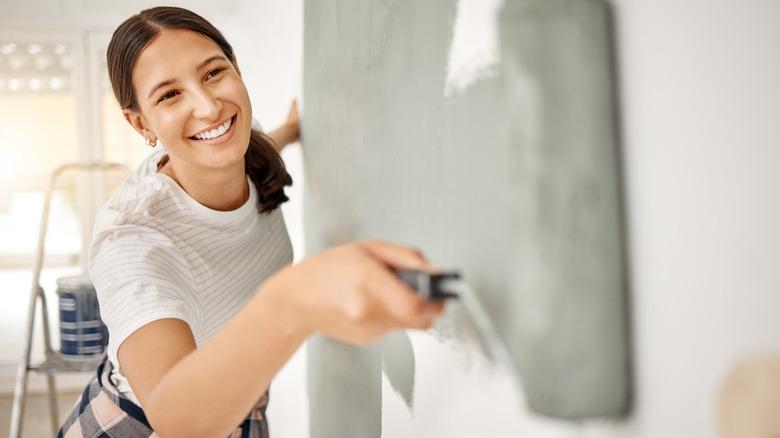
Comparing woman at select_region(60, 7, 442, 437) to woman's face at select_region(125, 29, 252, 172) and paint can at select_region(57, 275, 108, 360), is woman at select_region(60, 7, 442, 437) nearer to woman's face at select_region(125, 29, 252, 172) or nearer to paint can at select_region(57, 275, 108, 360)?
woman's face at select_region(125, 29, 252, 172)

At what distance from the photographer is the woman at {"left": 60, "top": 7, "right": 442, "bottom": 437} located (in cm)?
45

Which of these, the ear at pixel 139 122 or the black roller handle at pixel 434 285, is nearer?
the black roller handle at pixel 434 285

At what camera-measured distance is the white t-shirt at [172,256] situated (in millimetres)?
804

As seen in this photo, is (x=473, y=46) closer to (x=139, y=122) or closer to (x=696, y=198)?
(x=696, y=198)

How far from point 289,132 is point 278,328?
3.55ft

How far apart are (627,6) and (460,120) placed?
0.67ft

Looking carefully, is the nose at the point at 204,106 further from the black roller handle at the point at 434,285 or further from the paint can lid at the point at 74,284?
the paint can lid at the point at 74,284

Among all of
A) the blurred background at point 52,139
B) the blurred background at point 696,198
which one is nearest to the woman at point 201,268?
the blurred background at point 696,198

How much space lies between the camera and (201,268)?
1107 millimetres

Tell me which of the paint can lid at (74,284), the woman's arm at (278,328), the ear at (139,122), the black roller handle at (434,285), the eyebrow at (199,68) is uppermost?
the eyebrow at (199,68)

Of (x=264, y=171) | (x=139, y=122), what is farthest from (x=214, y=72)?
(x=264, y=171)

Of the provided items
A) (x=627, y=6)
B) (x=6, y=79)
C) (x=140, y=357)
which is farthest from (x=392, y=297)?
(x=6, y=79)

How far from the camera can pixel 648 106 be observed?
37 cm

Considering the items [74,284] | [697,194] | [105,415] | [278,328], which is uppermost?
[697,194]
